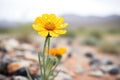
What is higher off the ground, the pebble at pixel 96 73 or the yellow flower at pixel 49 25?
the yellow flower at pixel 49 25

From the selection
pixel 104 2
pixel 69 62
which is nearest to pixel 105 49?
pixel 104 2

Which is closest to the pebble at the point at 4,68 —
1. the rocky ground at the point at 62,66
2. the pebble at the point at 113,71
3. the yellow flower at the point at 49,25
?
the rocky ground at the point at 62,66

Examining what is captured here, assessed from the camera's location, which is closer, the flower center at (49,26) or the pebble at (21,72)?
the flower center at (49,26)

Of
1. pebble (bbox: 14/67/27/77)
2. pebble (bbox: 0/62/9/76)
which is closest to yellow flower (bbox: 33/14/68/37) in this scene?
pebble (bbox: 14/67/27/77)

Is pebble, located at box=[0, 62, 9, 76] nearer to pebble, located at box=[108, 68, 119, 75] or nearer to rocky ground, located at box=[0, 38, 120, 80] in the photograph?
rocky ground, located at box=[0, 38, 120, 80]

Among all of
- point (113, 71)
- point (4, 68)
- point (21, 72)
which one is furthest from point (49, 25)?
point (113, 71)

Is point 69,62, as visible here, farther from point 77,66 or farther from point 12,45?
point 12,45

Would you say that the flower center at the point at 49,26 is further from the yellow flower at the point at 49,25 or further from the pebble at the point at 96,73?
the pebble at the point at 96,73

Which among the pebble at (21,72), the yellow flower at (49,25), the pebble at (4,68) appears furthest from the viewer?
the pebble at (4,68)
